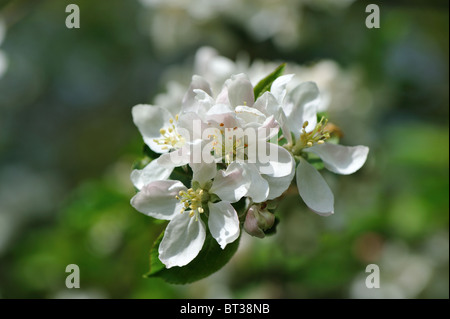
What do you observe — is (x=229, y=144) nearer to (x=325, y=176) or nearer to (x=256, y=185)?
(x=256, y=185)

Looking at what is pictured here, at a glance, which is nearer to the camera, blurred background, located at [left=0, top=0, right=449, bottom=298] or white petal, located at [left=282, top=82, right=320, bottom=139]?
white petal, located at [left=282, top=82, right=320, bottom=139]

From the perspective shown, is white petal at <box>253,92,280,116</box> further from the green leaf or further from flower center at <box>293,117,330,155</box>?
the green leaf

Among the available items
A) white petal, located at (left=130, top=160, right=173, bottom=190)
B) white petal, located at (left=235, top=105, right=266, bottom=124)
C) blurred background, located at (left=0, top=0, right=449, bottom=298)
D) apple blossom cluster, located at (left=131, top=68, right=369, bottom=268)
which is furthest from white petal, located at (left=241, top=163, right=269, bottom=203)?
blurred background, located at (left=0, top=0, right=449, bottom=298)

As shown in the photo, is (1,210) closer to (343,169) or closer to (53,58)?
(53,58)

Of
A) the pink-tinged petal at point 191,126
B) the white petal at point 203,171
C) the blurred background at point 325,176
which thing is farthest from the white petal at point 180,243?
the blurred background at point 325,176

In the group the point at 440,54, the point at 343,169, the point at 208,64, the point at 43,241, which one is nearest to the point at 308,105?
the point at 343,169

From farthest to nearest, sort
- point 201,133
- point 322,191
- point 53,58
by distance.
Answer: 1. point 53,58
2. point 322,191
3. point 201,133
